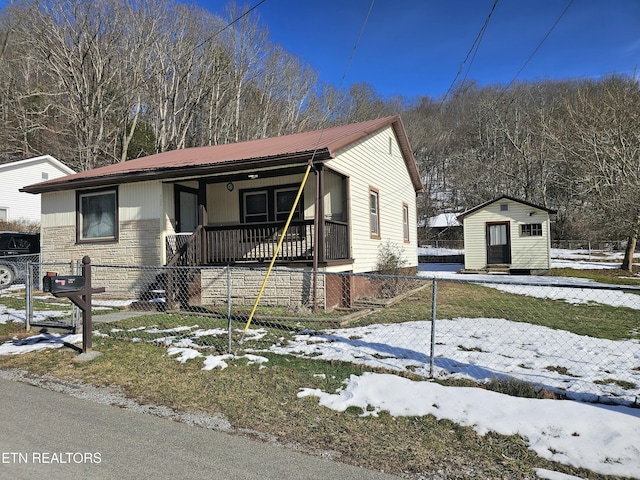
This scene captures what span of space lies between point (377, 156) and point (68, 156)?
92.9ft

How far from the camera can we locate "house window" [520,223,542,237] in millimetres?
20297

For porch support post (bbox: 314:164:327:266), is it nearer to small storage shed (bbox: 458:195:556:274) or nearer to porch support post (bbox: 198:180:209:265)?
porch support post (bbox: 198:180:209:265)

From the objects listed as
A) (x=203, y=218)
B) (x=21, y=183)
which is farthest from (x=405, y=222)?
(x=21, y=183)

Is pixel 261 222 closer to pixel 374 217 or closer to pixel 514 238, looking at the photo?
pixel 374 217

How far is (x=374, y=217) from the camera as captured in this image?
44.1ft

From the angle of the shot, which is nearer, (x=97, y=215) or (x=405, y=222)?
(x=97, y=215)

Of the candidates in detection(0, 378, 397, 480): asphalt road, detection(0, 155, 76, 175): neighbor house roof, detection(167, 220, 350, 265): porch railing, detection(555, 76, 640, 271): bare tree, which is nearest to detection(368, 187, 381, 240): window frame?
detection(167, 220, 350, 265): porch railing

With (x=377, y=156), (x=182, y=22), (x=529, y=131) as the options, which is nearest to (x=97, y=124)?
(x=182, y=22)

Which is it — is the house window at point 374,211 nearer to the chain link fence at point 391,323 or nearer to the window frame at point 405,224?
the chain link fence at point 391,323

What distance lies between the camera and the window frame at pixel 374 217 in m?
13.0

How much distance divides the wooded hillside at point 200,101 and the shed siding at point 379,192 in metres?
8.08

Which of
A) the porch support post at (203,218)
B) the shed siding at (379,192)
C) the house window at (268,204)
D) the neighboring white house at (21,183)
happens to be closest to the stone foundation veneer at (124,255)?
the porch support post at (203,218)

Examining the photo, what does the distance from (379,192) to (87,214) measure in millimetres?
8986

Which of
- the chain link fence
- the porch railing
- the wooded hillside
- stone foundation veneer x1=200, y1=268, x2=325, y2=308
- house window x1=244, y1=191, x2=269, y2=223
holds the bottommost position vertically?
the chain link fence
